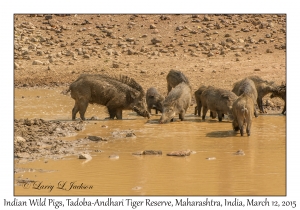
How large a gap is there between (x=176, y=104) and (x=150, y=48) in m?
8.77

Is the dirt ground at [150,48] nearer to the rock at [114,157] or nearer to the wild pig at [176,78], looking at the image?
the wild pig at [176,78]

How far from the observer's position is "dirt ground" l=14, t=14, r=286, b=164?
72.0 ft

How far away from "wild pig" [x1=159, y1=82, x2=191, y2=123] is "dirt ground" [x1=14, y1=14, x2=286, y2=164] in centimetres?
394

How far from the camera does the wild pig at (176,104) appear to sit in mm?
15841

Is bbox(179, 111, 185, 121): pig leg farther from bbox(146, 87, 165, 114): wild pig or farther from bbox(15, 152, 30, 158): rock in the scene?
bbox(15, 152, 30, 158): rock

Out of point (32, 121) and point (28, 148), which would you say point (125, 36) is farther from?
point (28, 148)

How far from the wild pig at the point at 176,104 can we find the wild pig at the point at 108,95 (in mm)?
978

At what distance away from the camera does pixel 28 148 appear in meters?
12.2

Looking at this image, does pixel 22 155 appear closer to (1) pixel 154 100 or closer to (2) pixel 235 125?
(2) pixel 235 125

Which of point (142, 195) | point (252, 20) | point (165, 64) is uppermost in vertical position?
point (252, 20)

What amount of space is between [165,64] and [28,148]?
11127 mm

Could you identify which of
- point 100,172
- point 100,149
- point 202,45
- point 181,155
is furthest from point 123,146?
point 202,45

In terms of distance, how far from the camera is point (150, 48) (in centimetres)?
2453

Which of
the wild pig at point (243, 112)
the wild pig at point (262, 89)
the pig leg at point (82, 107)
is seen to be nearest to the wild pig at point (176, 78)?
the wild pig at point (262, 89)
